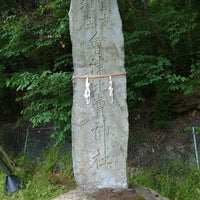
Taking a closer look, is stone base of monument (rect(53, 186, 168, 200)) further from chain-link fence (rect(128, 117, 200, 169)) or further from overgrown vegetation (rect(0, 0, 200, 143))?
overgrown vegetation (rect(0, 0, 200, 143))

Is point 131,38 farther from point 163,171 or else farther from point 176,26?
point 163,171

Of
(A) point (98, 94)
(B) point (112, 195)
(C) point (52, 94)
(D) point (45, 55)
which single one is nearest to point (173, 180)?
(B) point (112, 195)

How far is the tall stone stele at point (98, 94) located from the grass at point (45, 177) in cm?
171

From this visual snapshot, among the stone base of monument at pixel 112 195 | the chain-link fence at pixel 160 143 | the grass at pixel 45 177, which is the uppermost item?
the chain-link fence at pixel 160 143

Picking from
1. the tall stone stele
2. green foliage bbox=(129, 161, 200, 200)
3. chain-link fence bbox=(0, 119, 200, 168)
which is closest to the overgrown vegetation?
chain-link fence bbox=(0, 119, 200, 168)

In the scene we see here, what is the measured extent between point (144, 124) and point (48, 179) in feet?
5.97

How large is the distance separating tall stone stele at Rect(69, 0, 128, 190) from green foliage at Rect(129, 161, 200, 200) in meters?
1.44

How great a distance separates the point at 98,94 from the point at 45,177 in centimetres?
256

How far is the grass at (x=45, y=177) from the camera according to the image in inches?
188

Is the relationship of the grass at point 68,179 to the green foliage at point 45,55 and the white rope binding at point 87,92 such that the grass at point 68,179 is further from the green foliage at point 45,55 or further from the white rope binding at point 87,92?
the white rope binding at point 87,92

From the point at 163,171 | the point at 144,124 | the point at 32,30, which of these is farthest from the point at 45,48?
the point at 163,171

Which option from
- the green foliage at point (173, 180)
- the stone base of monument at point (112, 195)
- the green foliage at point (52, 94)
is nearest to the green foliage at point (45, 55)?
the green foliage at point (52, 94)

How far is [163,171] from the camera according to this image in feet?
15.8

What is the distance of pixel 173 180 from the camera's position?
4570 mm
